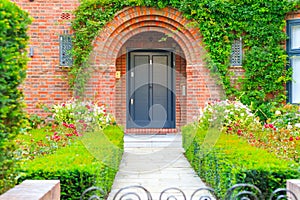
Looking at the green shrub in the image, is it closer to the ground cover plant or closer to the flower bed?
the ground cover plant

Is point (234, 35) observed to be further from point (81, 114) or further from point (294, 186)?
point (294, 186)

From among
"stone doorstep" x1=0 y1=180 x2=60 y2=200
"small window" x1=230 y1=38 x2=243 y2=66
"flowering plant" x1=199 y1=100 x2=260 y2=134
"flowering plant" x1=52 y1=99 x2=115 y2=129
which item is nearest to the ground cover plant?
"flowering plant" x1=52 y1=99 x2=115 y2=129

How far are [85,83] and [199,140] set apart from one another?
14.5 ft

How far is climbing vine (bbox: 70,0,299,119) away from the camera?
955cm

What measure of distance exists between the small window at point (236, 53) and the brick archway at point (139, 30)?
2.24ft

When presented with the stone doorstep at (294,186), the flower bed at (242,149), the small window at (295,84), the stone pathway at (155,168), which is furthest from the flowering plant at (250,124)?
the stone doorstep at (294,186)

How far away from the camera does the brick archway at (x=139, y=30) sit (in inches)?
382

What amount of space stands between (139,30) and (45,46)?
2317 millimetres

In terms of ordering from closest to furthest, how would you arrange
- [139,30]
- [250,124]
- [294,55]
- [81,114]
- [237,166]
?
[237,166] → [250,124] → [81,114] → [294,55] → [139,30]

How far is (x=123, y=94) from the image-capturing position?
11.6 m

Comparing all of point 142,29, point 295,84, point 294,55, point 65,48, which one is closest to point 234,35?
point 294,55

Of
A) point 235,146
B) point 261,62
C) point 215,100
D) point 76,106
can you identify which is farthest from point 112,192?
point 261,62

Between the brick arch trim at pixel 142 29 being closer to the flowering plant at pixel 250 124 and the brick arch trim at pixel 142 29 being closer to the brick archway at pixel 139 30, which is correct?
the brick archway at pixel 139 30

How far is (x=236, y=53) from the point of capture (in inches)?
385
